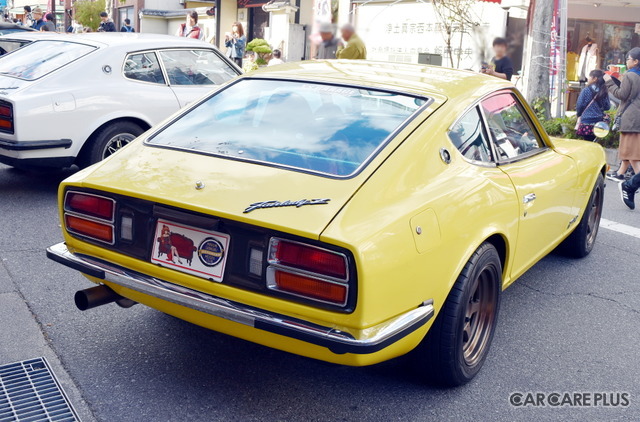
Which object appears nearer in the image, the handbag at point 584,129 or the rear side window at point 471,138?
the rear side window at point 471,138

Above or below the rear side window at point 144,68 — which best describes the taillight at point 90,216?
below

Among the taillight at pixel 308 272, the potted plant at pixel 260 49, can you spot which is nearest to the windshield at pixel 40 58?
the taillight at pixel 308 272

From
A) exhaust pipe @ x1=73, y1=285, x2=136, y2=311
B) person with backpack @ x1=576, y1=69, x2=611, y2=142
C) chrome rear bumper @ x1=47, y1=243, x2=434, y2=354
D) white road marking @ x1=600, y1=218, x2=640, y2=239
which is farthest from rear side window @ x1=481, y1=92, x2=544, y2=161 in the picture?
person with backpack @ x1=576, y1=69, x2=611, y2=142

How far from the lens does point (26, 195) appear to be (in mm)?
6676

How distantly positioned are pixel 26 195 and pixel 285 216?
4.82 metres

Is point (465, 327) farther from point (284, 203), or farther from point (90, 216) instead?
point (90, 216)

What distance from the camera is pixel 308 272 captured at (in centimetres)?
262

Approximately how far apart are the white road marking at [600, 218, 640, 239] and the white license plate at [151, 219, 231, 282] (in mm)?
4767

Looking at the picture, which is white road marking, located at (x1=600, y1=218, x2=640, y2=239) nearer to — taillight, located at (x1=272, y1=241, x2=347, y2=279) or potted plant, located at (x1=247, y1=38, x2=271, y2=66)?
taillight, located at (x1=272, y1=241, x2=347, y2=279)

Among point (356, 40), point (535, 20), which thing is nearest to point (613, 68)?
point (535, 20)

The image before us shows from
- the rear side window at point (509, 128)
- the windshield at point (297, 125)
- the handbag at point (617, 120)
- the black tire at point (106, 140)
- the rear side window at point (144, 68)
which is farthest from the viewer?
the handbag at point (617, 120)

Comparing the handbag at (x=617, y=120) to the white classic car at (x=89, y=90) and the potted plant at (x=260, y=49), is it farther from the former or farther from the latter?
the potted plant at (x=260, y=49)

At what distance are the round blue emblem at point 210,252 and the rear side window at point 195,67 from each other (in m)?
4.77

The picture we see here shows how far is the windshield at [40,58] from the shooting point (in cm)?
656
